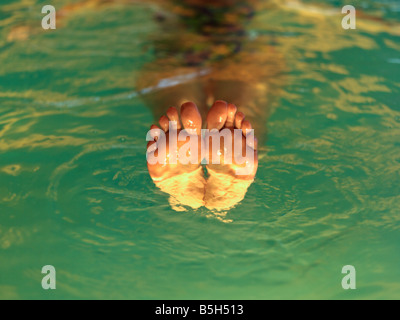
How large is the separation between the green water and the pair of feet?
24 centimetres

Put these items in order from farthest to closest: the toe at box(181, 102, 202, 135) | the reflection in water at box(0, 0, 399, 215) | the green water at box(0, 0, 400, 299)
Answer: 1. the reflection in water at box(0, 0, 399, 215)
2. the green water at box(0, 0, 400, 299)
3. the toe at box(181, 102, 202, 135)

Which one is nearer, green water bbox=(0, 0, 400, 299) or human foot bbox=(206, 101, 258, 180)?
human foot bbox=(206, 101, 258, 180)

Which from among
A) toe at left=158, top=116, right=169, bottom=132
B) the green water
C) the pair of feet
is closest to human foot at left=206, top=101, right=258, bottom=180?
the pair of feet

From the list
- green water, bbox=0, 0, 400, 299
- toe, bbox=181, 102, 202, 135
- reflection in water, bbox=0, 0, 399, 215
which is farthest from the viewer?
reflection in water, bbox=0, 0, 399, 215

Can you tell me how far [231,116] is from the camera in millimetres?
1606

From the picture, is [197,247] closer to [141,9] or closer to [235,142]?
[235,142]

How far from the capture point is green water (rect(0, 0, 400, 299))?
1.72m

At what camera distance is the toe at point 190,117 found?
156 cm

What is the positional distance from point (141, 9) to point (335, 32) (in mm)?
1514

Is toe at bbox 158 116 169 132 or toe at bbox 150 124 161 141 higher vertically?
toe at bbox 158 116 169 132

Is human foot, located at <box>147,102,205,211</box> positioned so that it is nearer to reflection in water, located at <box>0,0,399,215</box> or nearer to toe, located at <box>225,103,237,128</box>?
toe, located at <box>225,103,237,128</box>

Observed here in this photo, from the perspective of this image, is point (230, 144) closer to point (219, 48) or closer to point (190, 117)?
point (190, 117)

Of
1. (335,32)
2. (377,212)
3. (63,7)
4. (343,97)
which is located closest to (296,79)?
(343,97)

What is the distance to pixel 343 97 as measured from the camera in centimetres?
254
